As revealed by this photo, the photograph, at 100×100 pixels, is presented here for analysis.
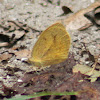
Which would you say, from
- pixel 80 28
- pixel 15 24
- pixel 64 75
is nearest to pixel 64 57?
pixel 64 75

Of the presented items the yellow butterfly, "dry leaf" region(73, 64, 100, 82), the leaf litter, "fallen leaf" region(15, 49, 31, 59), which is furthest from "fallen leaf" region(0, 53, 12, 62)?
"dry leaf" region(73, 64, 100, 82)

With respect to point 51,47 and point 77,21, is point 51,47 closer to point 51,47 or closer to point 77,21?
point 51,47

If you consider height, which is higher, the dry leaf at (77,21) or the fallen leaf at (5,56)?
the dry leaf at (77,21)

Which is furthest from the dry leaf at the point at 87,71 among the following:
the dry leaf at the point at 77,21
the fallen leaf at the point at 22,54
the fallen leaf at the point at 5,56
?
the dry leaf at the point at 77,21

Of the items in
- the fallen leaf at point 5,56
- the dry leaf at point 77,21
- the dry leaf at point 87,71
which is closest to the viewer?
the dry leaf at point 87,71

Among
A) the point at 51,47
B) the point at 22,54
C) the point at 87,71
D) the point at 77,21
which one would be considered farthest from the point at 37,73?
the point at 77,21

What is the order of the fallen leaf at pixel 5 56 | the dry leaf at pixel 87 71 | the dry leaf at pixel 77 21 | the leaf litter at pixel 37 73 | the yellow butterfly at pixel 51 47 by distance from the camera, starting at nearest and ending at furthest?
the leaf litter at pixel 37 73
the dry leaf at pixel 87 71
the yellow butterfly at pixel 51 47
the fallen leaf at pixel 5 56
the dry leaf at pixel 77 21

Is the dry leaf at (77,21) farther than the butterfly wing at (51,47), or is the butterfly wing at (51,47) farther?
the dry leaf at (77,21)

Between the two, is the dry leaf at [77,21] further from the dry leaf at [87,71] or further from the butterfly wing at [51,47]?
the dry leaf at [87,71]

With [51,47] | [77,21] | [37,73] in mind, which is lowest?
[37,73]

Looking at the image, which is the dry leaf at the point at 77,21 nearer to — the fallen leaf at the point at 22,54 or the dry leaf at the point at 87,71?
the fallen leaf at the point at 22,54
